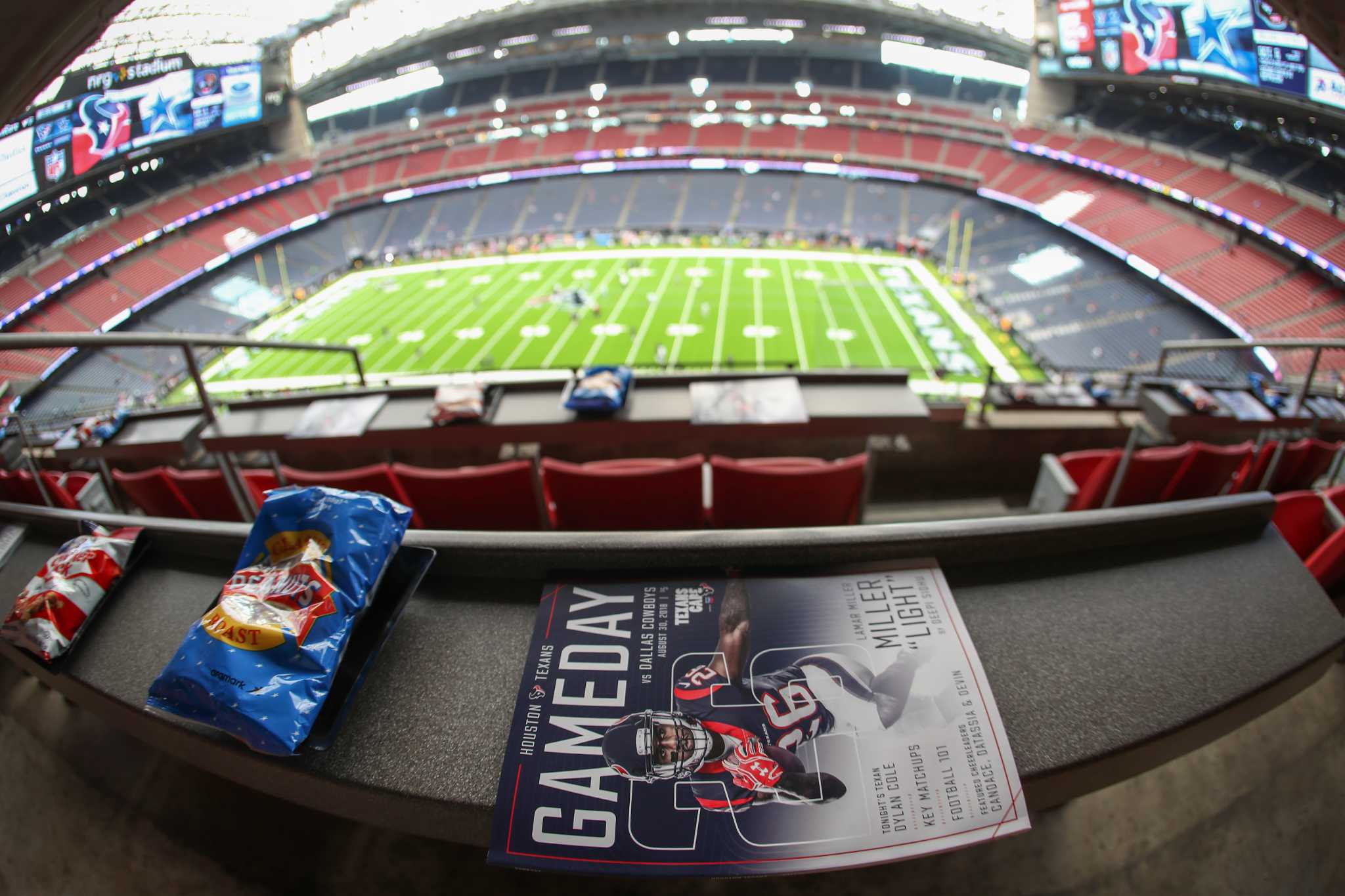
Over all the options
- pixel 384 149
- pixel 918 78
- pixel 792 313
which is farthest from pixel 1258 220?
pixel 384 149

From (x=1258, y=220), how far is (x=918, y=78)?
22271 millimetres

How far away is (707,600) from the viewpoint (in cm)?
157

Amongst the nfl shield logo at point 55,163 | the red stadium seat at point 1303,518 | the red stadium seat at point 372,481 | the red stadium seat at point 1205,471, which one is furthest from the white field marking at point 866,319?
the nfl shield logo at point 55,163

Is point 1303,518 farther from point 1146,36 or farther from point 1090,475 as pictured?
point 1146,36

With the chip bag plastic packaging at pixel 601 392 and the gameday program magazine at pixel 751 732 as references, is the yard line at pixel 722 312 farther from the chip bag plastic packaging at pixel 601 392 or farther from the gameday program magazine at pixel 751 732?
the gameday program magazine at pixel 751 732

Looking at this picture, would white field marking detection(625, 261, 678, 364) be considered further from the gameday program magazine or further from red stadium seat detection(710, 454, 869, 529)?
the gameday program magazine

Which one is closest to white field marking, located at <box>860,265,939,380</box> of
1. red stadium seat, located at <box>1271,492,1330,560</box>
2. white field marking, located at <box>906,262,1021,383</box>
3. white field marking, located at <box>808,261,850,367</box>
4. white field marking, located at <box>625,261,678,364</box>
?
white field marking, located at <box>906,262,1021,383</box>

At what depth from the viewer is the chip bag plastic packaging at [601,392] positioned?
388 cm

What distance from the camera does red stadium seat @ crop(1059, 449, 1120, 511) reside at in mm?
3543

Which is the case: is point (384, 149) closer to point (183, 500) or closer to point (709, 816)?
point (183, 500)

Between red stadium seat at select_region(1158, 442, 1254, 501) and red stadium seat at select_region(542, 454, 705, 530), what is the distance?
2984 mm

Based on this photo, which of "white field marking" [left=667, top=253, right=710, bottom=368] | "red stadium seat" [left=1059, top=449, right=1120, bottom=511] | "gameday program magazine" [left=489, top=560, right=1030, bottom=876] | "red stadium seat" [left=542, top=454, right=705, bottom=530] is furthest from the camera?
"white field marking" [left=667, top=253, right=710, bottom=368]

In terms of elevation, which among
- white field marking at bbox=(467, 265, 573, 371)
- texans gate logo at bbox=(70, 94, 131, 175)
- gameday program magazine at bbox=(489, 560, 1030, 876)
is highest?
texans gate logo at bbox=(70, 94, 131, 175)

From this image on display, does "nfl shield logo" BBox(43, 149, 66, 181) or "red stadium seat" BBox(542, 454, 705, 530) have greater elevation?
"nfl shield logo" BBox(43, 149, 66, 181)
